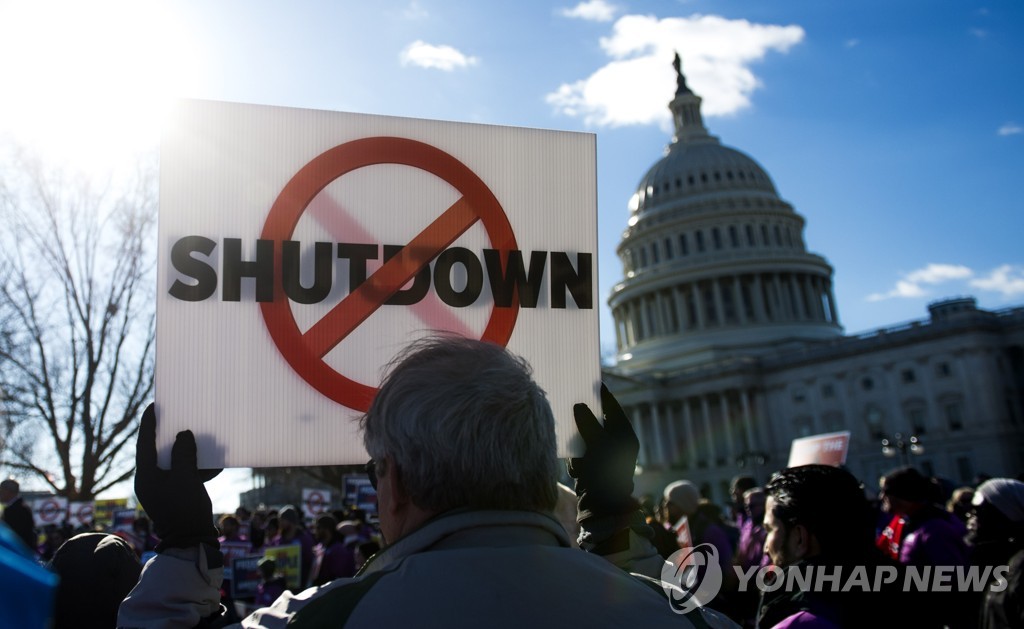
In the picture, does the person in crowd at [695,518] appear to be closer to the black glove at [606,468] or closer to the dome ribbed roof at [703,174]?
the black glove at [606,468]

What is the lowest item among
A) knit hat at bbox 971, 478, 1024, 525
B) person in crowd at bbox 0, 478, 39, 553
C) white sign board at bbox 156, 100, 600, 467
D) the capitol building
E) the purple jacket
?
the purple jacket

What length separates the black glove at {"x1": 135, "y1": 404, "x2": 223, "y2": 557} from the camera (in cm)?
221

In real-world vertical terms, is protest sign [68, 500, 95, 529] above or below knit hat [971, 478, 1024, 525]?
above

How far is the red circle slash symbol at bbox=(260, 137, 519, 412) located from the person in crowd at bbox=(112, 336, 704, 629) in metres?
0.73

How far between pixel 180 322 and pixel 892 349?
64963 mm

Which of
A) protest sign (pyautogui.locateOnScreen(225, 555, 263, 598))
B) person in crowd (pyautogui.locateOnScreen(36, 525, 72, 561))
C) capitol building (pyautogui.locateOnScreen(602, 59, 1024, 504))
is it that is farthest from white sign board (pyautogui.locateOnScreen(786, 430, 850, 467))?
capitol building (pyautogui.locateOnScreen(602, 59, 1024, 504))

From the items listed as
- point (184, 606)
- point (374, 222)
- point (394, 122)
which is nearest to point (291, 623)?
point (184, 606)

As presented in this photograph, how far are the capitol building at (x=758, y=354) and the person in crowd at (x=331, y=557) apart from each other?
43.2 m

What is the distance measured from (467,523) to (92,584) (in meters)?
3.15

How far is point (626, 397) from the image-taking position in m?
76.5

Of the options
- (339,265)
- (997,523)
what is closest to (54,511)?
(339,265)

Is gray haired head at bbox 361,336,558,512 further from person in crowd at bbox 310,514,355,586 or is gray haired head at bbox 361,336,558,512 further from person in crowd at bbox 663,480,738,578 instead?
person in crowd at bbox 310,514,355,586

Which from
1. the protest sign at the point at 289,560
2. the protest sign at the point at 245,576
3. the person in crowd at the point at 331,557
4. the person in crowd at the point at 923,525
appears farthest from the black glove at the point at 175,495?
the protest sign at the point at 289,560

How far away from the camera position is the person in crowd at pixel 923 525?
18.7ft
